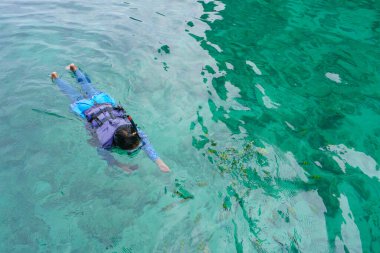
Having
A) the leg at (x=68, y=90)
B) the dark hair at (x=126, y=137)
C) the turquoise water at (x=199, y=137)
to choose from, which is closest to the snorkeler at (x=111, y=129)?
the dark hair at (x=126, y=137)

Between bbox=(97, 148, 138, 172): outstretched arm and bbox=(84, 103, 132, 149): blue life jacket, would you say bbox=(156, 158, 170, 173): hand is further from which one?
bbox=(84, 103, 132, 149): blue life jacket

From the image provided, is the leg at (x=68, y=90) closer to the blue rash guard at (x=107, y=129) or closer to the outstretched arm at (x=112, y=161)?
the blue rash guard at (x=107, y=129)

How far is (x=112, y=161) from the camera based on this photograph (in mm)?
6016

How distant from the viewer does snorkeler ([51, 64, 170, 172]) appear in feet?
18.7

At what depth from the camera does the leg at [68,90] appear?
24.8 ft

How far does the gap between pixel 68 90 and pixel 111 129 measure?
2.66 metres

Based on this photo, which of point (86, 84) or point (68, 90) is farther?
point (86, 84)

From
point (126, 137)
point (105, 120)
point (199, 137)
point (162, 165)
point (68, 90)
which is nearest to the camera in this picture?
point (126, 137)

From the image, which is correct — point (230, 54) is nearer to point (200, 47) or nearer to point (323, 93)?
point (200, 47)

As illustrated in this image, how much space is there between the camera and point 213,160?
20.5 feet

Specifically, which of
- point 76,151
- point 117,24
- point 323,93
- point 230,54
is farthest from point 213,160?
point 117,24

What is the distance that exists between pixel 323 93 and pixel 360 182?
3.35m

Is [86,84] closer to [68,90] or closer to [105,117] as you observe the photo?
[68,90]

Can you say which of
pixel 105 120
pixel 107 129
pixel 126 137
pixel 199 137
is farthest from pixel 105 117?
pixel 199 137
